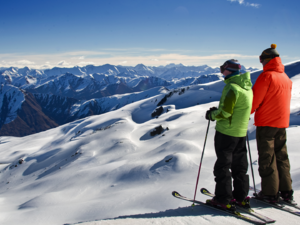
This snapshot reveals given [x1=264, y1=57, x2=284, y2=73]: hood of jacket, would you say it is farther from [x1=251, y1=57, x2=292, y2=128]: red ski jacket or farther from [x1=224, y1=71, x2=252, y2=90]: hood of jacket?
[x1=224, y1=71, x2=252, y2=90]: hood of jacket

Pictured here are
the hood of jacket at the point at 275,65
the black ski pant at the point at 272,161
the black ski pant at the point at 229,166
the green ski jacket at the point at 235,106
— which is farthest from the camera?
the black ski pant at the point at 272,161

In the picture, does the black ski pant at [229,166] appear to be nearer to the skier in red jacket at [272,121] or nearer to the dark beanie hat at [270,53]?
the skier in red jacket at [272,121]

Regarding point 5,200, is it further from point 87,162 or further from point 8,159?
point 8,159

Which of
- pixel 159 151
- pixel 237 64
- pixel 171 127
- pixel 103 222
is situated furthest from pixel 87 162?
pixel 237 64

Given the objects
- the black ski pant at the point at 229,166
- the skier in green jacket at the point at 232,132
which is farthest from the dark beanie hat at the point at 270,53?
the black ski pant at the point at 229,166

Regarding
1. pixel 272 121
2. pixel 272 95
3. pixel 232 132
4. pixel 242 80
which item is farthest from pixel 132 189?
pixel 242 80

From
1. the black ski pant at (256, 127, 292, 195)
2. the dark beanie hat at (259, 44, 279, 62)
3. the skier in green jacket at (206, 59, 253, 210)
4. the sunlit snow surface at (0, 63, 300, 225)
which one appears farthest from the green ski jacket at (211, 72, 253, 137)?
the sunlit snow surface at (0, 63, 300, 225)

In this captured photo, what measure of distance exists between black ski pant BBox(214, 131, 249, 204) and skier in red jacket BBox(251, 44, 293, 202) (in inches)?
28.2

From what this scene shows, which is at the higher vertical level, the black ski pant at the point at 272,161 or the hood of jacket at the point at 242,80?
the hood of jacket at the point at 242,80

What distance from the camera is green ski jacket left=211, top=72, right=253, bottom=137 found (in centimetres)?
413

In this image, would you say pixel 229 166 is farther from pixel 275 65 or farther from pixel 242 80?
pixel 275 65

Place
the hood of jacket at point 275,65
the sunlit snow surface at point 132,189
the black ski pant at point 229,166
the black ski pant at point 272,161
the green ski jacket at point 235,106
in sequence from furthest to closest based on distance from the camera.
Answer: the black ski pant at point 272,161, the hood of jacket at point 275,65, the sunlit snow surface at point 132,189, the black ski pant at point 229,166, the green ski jacket at point 235,106

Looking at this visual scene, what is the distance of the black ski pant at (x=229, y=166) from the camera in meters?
4.34

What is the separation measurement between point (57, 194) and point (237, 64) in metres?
16.9
